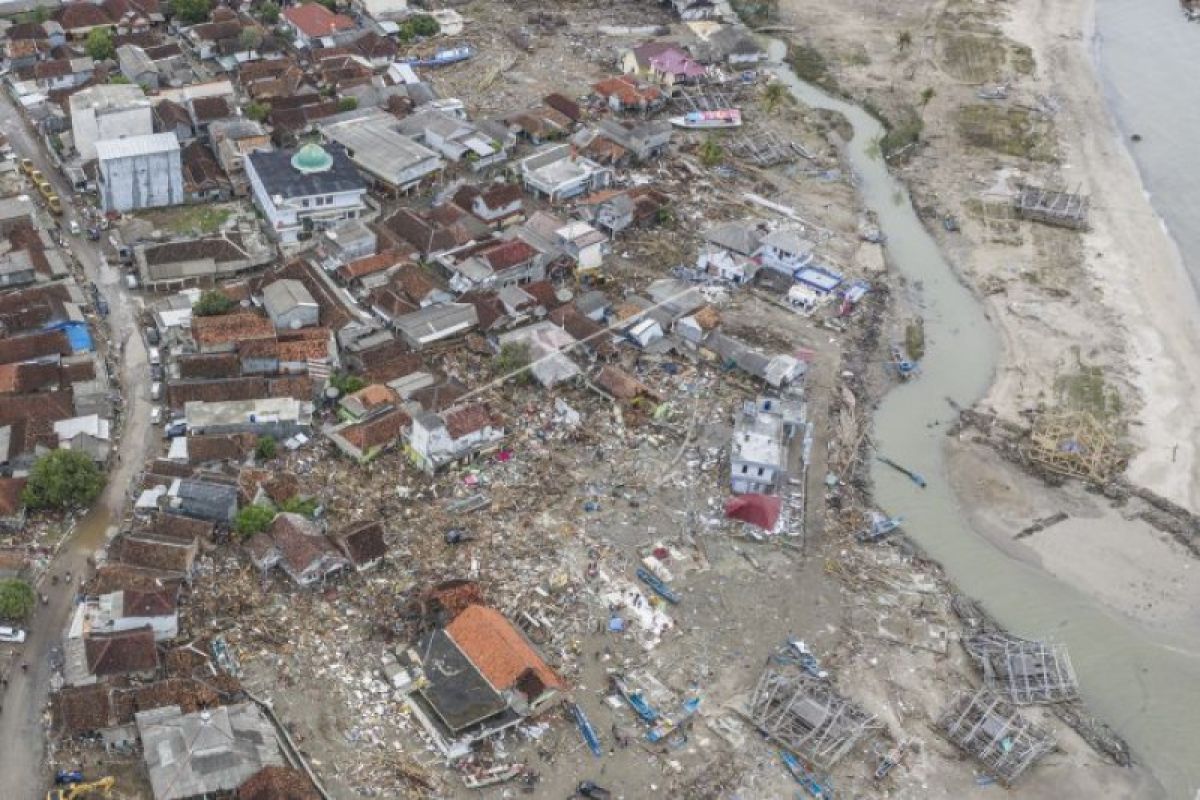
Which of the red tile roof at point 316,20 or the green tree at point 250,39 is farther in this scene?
the red tile roof at point 316,20

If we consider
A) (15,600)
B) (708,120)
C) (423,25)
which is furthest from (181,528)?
(423,25)

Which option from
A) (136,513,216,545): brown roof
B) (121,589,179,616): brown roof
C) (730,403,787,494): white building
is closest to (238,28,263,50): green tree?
(136,513,216,545): brown roof

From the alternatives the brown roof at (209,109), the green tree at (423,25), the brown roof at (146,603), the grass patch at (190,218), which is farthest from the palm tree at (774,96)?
the brown roof at (146,603)

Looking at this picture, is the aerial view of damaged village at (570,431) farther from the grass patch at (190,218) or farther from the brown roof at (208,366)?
the grass patch at (190,218)

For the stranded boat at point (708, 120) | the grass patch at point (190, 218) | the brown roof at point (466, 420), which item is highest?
the stranded boat at point (708, 120)

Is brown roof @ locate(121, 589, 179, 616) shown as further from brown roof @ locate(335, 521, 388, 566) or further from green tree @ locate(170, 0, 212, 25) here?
green tree @ locate(170, 0, 212, 25)

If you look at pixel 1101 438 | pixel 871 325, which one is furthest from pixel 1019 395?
pixel 871 325

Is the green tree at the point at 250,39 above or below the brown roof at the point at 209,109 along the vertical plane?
above
